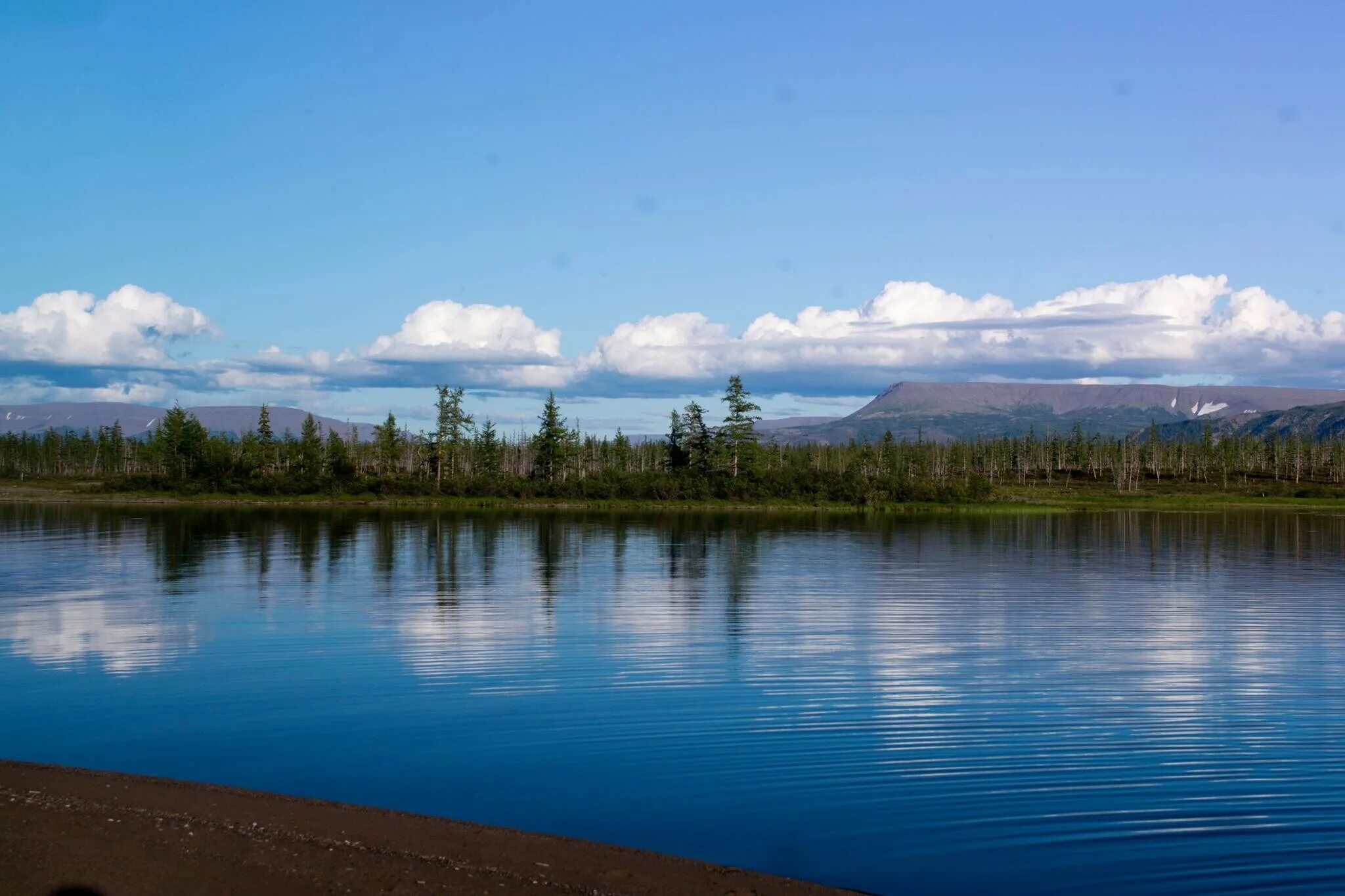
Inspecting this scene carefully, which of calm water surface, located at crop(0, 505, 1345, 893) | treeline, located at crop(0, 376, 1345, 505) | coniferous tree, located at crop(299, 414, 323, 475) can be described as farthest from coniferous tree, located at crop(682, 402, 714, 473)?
calm water surface, located at crop(0, 505, 1345, 893)

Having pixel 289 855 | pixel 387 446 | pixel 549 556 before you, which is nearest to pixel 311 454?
pixel 387 446

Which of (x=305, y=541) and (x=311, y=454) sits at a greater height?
(x=311, y=454)

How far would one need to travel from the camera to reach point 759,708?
20.2 meters

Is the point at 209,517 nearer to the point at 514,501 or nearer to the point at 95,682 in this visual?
the point at 514,501

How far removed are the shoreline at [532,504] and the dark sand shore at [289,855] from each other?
101 metres

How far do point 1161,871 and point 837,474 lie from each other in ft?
428

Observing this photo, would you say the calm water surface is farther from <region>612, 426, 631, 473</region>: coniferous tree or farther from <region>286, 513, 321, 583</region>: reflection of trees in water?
<region>612, 426, 631, 473</region>: coniferous tree

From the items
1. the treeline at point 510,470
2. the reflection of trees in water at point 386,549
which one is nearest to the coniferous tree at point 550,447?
the treeline at point 510,470

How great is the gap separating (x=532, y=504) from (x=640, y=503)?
12.6 metres

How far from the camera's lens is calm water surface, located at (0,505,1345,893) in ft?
44.4

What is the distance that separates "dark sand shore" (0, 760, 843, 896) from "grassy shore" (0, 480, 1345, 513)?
4014 inches

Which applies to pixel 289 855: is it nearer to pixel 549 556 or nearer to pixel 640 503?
pixel 549 556

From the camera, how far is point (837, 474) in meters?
142

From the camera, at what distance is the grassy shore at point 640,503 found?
120m
